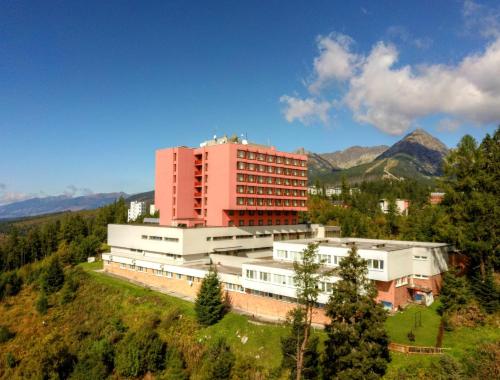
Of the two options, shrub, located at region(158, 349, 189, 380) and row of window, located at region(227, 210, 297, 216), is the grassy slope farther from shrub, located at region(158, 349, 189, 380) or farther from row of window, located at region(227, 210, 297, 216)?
row of window, located at region(227, 210, 297, 216)

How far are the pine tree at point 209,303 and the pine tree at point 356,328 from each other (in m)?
20.4

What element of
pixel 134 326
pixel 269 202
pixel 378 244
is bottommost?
pixel 134 326

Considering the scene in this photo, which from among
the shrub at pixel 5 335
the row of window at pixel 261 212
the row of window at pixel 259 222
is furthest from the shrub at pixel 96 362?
the row of window at pixel 261 212

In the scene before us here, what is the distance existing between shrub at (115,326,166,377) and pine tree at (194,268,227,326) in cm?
586

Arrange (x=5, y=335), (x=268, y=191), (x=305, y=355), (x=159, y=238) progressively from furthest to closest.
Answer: (x=268, y=191) → (x=159, y=238) → (x=5, y=335) → (x=305, y=355)

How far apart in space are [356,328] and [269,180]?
47.7 meters

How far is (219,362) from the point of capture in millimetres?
34125

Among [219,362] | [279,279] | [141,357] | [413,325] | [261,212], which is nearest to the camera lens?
[219,362]

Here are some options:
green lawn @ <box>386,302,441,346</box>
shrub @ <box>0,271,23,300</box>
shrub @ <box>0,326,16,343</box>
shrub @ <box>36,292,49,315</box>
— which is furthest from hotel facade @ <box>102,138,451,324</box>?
shrub @ <box>0,271,23,300</box>

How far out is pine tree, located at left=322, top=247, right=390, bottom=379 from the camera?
25984 millimetres

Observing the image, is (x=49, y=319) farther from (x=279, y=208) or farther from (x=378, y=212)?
(x=378, y=212)

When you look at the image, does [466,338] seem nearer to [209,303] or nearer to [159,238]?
[209,303]

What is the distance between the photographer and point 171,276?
59.0m

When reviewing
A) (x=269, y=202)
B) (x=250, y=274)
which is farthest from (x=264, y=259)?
(x=250, y=274)
